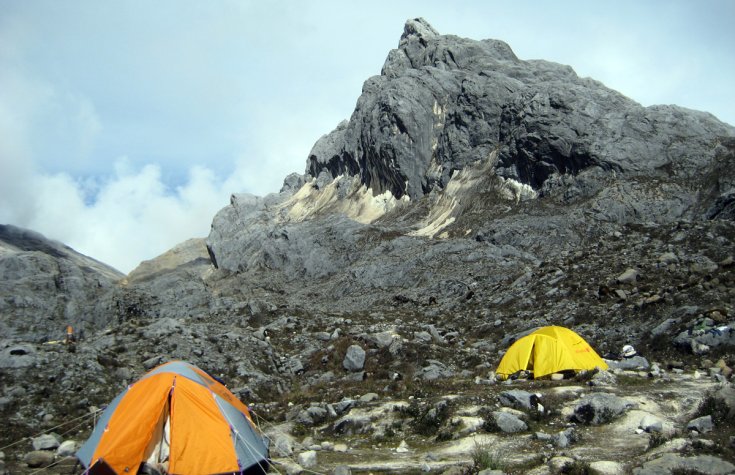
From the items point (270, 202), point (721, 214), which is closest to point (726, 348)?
point (721, 214)

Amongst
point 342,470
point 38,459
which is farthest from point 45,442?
point 342,470

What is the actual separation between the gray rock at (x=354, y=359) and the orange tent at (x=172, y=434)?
9.99m

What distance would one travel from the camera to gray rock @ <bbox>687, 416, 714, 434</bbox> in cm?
1082

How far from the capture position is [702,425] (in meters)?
10.9

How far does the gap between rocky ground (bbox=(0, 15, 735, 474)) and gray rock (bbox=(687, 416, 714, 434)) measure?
5 cm

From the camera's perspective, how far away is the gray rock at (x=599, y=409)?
12.8 metres

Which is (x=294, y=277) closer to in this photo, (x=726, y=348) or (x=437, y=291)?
(x=437, y=291)

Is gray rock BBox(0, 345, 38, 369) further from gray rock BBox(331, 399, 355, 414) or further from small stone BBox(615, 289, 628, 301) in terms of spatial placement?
small stone BBox(615, 289, 628, 301)

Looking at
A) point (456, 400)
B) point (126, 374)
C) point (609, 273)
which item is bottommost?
point (456, 400)

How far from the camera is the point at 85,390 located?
1647 centimetres

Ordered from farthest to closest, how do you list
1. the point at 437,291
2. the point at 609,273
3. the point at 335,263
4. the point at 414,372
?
the point at 335,263 → the point at 437,291 → the point at 609,273 → the point at 414,372

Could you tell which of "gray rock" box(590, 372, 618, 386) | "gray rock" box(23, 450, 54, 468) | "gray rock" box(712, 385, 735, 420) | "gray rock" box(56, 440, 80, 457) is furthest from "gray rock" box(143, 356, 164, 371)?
"gray rock" box(712, 385, 735, 420)

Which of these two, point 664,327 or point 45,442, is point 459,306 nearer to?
point 664,327

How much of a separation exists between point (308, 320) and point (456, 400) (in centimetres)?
1574
